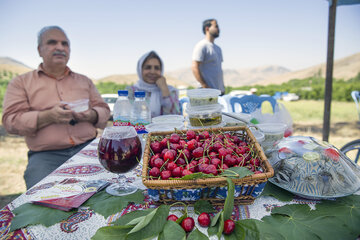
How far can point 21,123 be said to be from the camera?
2.01 meters

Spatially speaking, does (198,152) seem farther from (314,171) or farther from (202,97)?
(202,97)

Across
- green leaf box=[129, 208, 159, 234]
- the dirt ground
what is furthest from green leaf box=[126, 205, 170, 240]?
the dirt ground

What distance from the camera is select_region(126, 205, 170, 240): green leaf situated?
631 millimetres

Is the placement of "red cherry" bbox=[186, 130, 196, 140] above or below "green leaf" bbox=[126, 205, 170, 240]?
above

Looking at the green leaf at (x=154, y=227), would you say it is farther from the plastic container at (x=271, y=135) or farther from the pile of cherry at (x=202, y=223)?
the plastic container at (x=271, y=135)

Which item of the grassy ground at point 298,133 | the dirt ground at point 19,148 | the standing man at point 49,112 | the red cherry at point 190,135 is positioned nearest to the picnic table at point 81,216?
the red cherry at point 190,135

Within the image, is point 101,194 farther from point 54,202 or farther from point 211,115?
point 211,115

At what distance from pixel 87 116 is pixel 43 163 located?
514 millimetres

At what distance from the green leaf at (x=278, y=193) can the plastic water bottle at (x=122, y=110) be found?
764 millimetres

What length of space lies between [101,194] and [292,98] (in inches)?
544

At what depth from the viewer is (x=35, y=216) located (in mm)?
785

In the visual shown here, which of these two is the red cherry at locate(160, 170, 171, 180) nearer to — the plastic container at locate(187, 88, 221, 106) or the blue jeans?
the plastic container at locate(187, 88, 221, 106)

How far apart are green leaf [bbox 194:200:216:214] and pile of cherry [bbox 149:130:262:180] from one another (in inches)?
3.8

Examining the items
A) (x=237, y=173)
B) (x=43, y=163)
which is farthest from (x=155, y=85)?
(x=237, y=173)
